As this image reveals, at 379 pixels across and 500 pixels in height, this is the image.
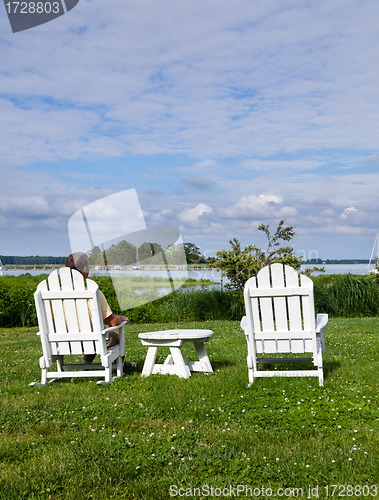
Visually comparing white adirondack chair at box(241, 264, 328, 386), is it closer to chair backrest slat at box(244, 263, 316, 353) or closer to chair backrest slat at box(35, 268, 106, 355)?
chair backrest slat at box(244, 263, 316, 353)

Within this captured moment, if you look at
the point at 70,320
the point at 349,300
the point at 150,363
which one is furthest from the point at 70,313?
the point at 349,300

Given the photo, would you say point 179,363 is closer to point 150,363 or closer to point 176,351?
point 176,351

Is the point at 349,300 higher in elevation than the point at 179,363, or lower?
lower

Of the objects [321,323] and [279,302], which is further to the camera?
[321,323]

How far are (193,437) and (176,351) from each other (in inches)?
74.7

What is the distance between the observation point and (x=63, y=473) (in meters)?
2.79

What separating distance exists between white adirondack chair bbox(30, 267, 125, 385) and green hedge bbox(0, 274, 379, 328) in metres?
8.38

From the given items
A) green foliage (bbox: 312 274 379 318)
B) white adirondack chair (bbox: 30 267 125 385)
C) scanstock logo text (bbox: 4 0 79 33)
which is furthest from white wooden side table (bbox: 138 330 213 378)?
green foliage (bbox: 312 274 379 318)

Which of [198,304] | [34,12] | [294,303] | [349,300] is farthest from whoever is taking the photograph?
[349,300]

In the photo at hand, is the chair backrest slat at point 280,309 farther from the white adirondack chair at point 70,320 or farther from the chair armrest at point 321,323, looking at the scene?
the white adirondack chair at point 70,320

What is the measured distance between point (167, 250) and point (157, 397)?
25.0 feet

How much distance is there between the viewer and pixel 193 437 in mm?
3324

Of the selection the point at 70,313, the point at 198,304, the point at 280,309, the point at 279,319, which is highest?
the point at 70,313

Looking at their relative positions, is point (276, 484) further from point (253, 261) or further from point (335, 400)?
point (253, 261)
